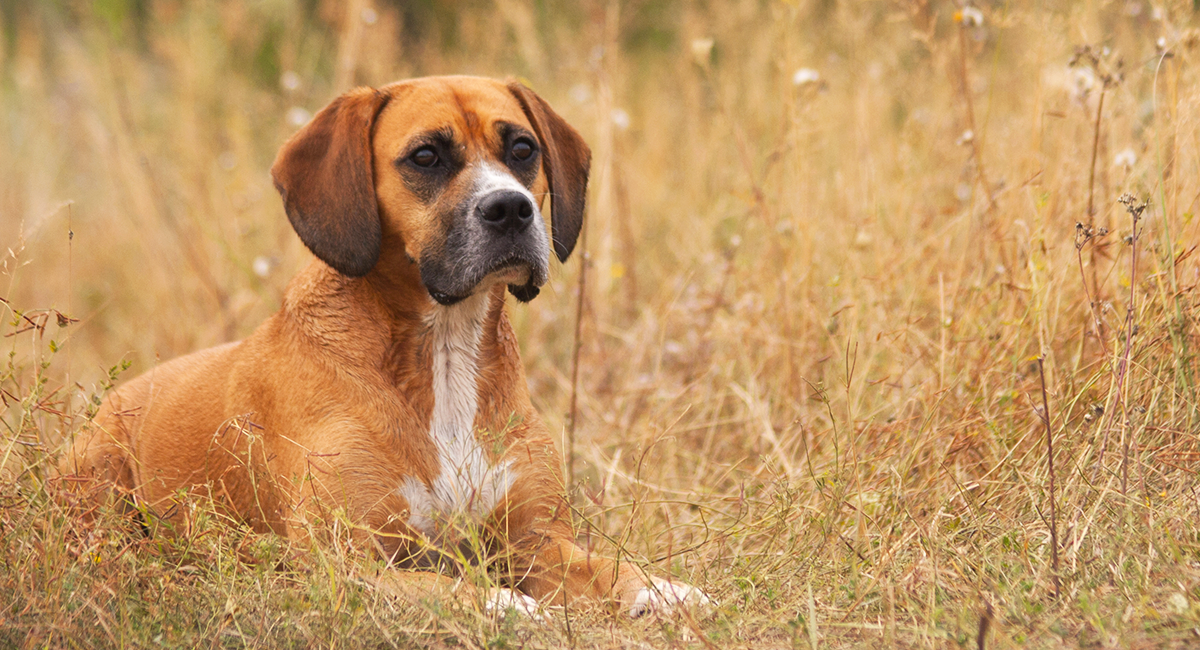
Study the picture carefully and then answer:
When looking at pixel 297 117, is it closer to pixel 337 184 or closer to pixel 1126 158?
pixel 337 184

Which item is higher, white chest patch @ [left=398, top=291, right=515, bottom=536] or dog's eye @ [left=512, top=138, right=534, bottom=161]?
dog's eye @ [left=512, top=138, right=534, bottom=161]

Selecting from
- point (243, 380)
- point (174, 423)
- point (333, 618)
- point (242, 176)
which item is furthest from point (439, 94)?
point (242, 176)

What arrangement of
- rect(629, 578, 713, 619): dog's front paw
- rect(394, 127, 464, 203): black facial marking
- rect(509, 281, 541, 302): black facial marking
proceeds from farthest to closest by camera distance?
rect(509, 281, 541, 302): black facial marking
rect(394, 127, 464, 203): black facial marking
rect(629, 578, 713, 619): dog's front paw

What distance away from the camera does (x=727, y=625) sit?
2.61 m

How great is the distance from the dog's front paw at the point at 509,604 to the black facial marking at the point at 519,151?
1485 mm

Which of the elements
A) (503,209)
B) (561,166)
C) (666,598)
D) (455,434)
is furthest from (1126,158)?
(455,434)

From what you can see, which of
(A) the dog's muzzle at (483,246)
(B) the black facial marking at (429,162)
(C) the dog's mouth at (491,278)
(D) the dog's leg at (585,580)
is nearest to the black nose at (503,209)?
(A) the dog's muzzle at (483,246)

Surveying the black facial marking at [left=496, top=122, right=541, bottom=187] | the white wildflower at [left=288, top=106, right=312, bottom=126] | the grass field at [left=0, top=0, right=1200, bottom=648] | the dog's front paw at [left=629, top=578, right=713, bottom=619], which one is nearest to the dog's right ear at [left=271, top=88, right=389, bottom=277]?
the black facial marking at [left=496, top=122, right=541, bottom=187]

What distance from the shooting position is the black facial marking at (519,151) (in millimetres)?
3666

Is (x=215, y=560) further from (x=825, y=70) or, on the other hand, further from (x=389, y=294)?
(x=825, y=70)

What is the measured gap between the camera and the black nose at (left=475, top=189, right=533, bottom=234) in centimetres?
332

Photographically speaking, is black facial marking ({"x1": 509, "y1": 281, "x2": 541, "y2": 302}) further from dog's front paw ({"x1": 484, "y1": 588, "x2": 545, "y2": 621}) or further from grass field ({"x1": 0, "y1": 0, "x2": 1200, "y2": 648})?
dog's front paw ({"x1": 484, "y1": 588, "x2": 545, "y2": 621})

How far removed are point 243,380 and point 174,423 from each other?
44 cm

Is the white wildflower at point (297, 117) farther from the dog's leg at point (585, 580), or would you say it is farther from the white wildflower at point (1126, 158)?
the white wildflower at point (1126, 158)
